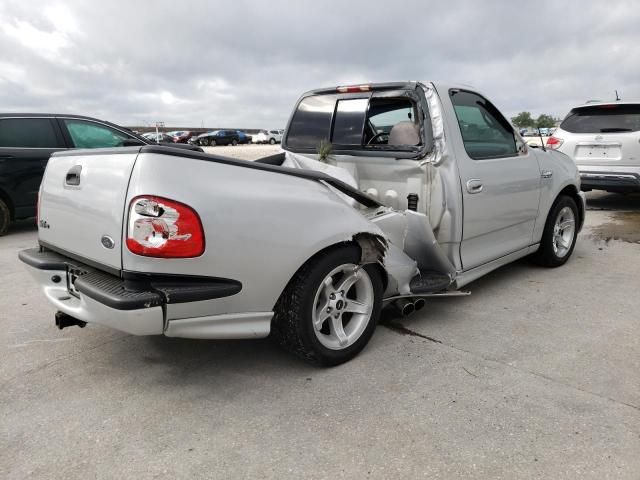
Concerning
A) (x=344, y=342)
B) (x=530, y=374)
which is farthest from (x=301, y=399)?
(x=530, y=374)

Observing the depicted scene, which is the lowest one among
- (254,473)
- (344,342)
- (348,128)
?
(254,473)

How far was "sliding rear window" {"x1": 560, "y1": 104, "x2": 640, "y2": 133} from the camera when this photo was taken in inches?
281

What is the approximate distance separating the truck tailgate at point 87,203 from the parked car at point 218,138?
41374mm

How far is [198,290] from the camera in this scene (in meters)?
2.24

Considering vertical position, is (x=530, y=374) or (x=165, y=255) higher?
(x=165, y=255)

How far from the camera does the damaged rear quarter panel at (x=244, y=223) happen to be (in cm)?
216

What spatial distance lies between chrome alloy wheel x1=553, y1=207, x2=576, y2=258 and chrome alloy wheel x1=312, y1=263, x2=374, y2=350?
8.98ft

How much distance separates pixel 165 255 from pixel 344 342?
1236 millimetres

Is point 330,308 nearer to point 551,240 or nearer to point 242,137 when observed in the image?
point 551,240

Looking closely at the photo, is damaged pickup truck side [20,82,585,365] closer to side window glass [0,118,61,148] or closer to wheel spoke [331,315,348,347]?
wheel spoke [331,315,348,347]

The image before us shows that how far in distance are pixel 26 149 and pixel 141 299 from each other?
591 cm

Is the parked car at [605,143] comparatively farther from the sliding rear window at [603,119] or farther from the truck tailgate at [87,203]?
the truck tailgate at [87,203]

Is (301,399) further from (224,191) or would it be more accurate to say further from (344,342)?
(224,191)

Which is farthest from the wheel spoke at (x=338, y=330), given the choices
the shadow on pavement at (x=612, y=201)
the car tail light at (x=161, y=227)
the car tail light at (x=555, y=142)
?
the shadow on pavement at (x=612, y=201)
